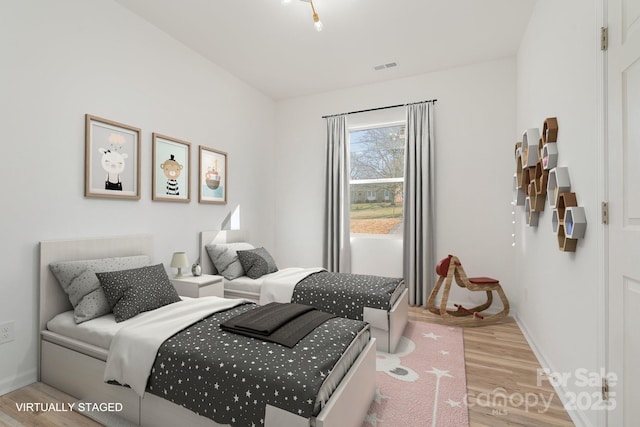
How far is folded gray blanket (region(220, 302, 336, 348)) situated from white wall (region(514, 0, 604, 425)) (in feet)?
4.84

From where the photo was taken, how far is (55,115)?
7.52 feet

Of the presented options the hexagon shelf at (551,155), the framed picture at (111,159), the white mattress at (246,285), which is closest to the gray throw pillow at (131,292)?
the framed picture at (111,159)

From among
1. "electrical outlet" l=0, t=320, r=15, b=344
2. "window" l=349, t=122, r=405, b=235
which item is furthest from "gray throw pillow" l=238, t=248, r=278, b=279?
"electrical outlet" l=0, t=320, r=15, b=344

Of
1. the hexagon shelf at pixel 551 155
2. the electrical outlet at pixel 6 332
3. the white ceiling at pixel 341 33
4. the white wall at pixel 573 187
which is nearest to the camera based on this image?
the white wall at pixel 573 187

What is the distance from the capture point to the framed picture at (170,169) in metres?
3.08

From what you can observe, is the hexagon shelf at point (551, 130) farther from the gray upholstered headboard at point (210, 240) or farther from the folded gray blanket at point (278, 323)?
the gray upholstered headboard at point (210, 240)

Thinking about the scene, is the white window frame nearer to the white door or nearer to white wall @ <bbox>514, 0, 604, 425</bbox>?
white wall @ <bbox>514, 0, 604, 425</bbox>

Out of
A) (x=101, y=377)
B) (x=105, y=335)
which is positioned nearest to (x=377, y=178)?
(x=105, y=335)

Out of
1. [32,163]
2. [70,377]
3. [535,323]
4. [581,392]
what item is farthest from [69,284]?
[535,323]

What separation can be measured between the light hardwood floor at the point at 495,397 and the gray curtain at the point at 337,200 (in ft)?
6.97

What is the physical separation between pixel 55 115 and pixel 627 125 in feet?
11.5

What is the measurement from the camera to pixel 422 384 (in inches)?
84.5

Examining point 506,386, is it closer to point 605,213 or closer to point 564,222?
point 564,222

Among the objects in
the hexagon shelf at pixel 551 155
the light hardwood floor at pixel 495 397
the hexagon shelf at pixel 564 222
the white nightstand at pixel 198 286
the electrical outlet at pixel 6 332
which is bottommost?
the light hardwood floor at pixel 495 397
